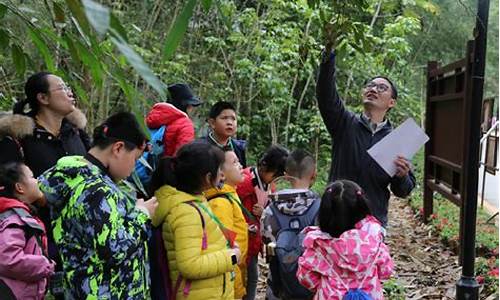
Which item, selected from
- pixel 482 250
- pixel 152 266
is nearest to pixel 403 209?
pixel 482 250

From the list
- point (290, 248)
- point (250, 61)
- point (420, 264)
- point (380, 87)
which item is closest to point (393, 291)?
point (420, 264)

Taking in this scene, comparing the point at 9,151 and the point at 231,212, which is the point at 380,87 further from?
the point at 9,151

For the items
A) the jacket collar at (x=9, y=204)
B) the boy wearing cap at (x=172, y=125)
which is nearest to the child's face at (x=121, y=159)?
the jacket collar at (x=9, y=204)

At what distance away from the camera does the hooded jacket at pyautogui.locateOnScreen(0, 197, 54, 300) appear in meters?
2.25

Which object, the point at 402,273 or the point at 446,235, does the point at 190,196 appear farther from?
the point at 446,235

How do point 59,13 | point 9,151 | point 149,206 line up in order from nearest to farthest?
point 59,13 < point 149,206 < point 9,151

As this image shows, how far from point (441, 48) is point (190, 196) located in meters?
15.9

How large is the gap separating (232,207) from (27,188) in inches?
39.9

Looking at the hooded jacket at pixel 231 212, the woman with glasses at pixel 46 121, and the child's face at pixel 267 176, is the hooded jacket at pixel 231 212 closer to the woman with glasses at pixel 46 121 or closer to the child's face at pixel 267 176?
the child's face at pixel 267 176

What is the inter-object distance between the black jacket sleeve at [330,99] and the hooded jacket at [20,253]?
162 centimetres

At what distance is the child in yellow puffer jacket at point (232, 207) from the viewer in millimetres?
2871

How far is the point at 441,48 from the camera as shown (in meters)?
16.9

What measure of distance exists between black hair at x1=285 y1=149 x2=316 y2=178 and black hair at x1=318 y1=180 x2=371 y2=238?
0.48m

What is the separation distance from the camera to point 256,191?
3.56 m
